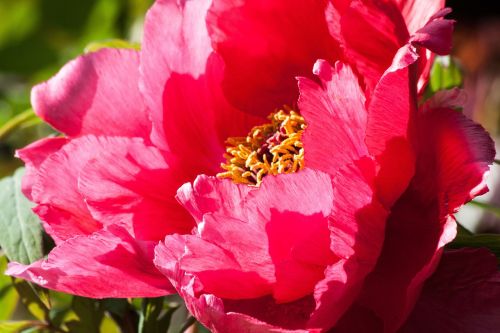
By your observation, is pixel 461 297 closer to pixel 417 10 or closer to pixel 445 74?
pixel 417 10

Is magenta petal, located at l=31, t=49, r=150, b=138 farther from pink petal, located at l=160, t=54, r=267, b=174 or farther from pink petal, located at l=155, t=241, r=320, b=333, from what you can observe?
pink petal, located at l=155, t=241, r=320, b=333

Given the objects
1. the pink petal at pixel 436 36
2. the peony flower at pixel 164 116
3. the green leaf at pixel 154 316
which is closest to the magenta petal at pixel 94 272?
the peony flower at pixel 164 116

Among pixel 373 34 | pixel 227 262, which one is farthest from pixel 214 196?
pixel 373 34

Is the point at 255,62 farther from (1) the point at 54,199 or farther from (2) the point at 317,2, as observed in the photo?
(1) the point at 54,199

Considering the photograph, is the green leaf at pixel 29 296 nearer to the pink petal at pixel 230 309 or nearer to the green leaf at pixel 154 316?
the green leaf at pixel 154 316

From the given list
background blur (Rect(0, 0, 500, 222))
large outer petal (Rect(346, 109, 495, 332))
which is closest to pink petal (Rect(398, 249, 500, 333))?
large outer petal (Rect(346, 109, 495, 332))

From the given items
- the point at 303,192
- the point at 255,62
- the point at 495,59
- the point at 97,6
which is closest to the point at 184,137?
the point at 255,62
